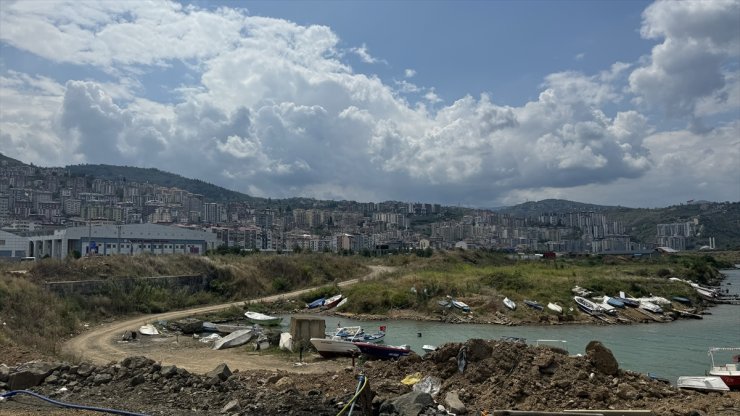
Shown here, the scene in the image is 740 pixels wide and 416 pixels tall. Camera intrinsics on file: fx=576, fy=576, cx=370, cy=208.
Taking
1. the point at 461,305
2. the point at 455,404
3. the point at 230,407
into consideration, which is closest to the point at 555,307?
the point at 461,305

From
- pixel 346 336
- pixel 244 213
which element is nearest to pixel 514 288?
pixel 346 336

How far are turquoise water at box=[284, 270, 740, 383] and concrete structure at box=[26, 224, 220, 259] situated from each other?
122 ft

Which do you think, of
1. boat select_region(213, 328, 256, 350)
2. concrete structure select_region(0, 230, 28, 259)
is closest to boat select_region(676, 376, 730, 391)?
boat select_region(213, 328, 256, 350)

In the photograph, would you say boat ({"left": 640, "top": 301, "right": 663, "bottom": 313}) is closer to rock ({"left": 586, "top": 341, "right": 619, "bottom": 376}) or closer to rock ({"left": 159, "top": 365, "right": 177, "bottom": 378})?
rock ({"left": 586, "top": 341, "right": 619, "bottom": 376})

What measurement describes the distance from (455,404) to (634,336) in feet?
77.4

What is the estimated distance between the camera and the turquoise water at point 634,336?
2241cm

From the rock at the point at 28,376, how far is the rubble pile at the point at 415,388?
2 cm

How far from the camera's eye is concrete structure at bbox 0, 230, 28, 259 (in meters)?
71.9

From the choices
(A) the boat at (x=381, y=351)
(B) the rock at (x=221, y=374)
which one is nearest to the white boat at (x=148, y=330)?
(A) the boat at (x=381, y=351)

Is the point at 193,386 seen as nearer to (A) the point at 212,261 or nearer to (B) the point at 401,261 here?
(A) the point at 212,261

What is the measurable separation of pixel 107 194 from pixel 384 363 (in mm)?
186561

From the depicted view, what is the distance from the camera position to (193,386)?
1197cm

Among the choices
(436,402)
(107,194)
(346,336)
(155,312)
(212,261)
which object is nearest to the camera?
(436,402)

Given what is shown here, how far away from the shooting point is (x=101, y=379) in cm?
1232
